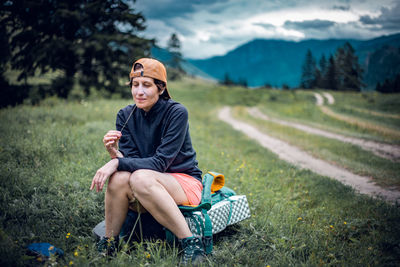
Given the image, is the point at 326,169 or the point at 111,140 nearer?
the point at 111,140

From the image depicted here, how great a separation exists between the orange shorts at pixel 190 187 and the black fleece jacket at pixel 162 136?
11cm

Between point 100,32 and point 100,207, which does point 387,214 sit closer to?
point 100,207

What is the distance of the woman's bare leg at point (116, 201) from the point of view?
2.38 m

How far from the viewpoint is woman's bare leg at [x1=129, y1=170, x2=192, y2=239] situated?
2314 millimetres

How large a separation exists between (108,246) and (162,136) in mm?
1231

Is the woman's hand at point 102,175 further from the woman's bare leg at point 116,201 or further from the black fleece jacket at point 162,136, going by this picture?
the black fleece jacket at point 162,136

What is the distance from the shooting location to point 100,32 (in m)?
14.4

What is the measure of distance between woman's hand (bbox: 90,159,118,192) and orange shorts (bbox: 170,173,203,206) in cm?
65

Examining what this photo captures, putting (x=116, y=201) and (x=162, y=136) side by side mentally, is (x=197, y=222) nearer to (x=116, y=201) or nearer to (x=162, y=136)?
(x=116, y=201)

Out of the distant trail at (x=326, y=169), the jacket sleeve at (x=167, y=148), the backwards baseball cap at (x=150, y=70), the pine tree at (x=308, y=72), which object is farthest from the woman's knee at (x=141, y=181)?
the pine tree at (x=308, y=72)

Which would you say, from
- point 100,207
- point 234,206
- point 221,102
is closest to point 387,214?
point 234,206

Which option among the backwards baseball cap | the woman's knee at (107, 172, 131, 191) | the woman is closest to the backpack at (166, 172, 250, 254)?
the woman

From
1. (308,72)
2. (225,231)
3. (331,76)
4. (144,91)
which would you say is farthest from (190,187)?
(308,72)

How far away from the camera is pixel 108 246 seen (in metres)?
2.33
